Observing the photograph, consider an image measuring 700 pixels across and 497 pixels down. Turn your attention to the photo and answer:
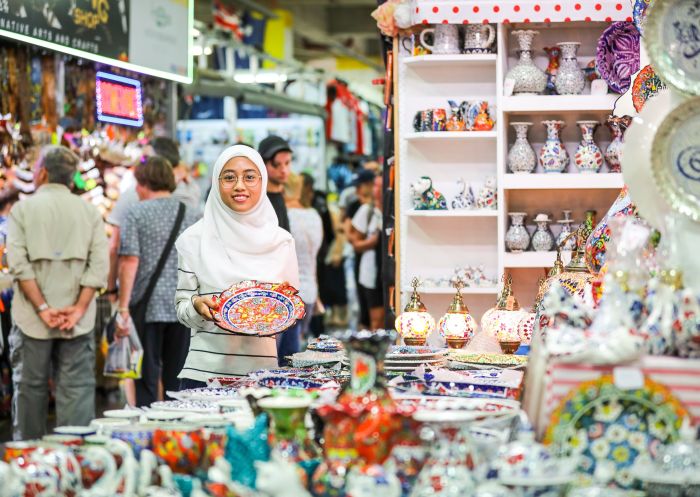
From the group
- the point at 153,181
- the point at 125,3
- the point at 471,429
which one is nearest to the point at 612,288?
the point at 471,429

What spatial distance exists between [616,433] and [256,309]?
1.83 m

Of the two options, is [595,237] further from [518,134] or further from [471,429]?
[518,134]

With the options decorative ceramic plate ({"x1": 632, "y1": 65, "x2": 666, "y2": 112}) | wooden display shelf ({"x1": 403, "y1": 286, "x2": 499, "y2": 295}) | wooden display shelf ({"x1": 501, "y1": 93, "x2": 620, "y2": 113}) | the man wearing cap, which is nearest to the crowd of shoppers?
the man wearing cap

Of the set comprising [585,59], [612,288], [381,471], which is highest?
[585,59]

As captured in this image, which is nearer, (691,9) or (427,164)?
(691,9)

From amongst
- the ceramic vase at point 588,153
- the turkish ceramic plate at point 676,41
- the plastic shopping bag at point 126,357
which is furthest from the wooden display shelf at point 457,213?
the turkish ceramic plate at point 676,41

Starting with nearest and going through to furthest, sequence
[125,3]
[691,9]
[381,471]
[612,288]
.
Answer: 1. [381,471]
2. [612,288]
3. [691,9]
4. [125,3]

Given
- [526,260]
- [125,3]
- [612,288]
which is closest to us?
[612,288]

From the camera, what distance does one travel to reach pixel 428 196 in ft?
19.3

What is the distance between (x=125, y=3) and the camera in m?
7.48

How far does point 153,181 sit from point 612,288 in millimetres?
4386

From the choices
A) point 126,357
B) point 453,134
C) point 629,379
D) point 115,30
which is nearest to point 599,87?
point 453,134

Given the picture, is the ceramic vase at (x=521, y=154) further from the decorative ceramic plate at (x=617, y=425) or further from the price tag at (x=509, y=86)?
the decorative ceramic plate at (x=617, y=425)

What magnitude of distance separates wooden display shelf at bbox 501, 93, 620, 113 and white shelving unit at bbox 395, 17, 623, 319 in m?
0.04
